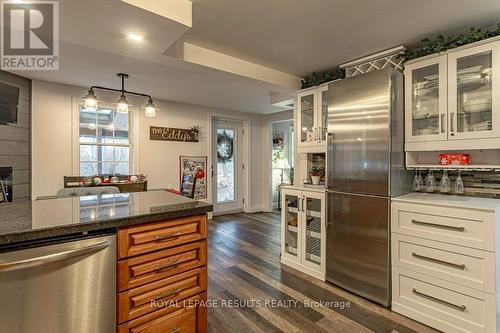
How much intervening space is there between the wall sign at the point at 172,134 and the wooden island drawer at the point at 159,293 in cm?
342

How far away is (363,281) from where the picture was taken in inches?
89.1

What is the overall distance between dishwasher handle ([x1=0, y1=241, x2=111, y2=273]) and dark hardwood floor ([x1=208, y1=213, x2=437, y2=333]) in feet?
3.82

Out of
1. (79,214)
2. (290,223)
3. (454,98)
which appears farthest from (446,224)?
(79,214)

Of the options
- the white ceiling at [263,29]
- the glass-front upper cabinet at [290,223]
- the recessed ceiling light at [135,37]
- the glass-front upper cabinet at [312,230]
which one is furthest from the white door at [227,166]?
the recessed ceiling light at [135,37]

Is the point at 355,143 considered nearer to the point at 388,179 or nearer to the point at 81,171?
the point at 388,179

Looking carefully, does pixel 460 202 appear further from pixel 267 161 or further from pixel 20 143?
pixel 20 143

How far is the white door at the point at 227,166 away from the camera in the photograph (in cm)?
541

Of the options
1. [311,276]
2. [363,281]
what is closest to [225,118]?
[311,276]

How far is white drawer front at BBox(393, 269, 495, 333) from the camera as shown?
1695mm

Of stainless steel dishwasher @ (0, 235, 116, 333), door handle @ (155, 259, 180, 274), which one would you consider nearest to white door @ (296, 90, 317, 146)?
door handle @ (155, 259, 180, 274)

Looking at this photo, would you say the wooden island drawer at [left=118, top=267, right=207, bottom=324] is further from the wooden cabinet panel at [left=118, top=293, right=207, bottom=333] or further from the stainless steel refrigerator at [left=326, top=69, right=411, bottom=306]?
the stainless steel refrigerator at [left=326, top=69, right=411, bottom=306]

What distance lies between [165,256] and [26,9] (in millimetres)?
1814

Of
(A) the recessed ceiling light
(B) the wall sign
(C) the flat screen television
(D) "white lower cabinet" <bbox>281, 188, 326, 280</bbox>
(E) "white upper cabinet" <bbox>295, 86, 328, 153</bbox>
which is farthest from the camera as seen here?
(B) the wall sign

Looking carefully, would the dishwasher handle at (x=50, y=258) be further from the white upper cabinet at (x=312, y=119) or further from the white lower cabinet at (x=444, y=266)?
the white upper cabinet at (x=312, y=119)
